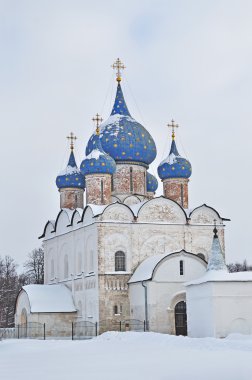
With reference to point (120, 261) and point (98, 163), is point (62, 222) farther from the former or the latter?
point (120, 261)

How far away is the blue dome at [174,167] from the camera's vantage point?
33.4 metres

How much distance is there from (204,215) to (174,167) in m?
3.04

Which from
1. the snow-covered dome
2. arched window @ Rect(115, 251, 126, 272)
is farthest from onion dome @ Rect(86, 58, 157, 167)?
arched window @ Rect(115, 251, 126, 272)

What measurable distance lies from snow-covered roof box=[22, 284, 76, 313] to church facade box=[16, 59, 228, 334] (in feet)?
0.20

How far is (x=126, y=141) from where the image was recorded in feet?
108

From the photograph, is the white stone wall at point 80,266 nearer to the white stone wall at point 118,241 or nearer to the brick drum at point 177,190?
the white stone wall at point 118,241

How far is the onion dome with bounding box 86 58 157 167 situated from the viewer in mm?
32969

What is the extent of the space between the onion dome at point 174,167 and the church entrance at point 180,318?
7.18 metres

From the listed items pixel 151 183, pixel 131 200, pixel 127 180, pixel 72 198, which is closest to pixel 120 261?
pixel 131 200

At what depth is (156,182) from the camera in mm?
35812

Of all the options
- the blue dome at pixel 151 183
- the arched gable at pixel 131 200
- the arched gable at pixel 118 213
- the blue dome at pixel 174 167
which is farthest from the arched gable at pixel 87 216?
the blue dome at pixel 151 183

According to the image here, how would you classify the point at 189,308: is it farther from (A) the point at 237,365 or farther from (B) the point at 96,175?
(A) the point at 237,365

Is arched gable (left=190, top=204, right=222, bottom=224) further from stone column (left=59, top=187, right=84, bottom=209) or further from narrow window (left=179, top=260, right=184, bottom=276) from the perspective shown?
stone column (left=59, top=187, right=84, bottom=209)

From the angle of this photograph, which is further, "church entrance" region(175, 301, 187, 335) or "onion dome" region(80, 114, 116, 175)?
"onion dome" region(80, 114, 116, 175)
